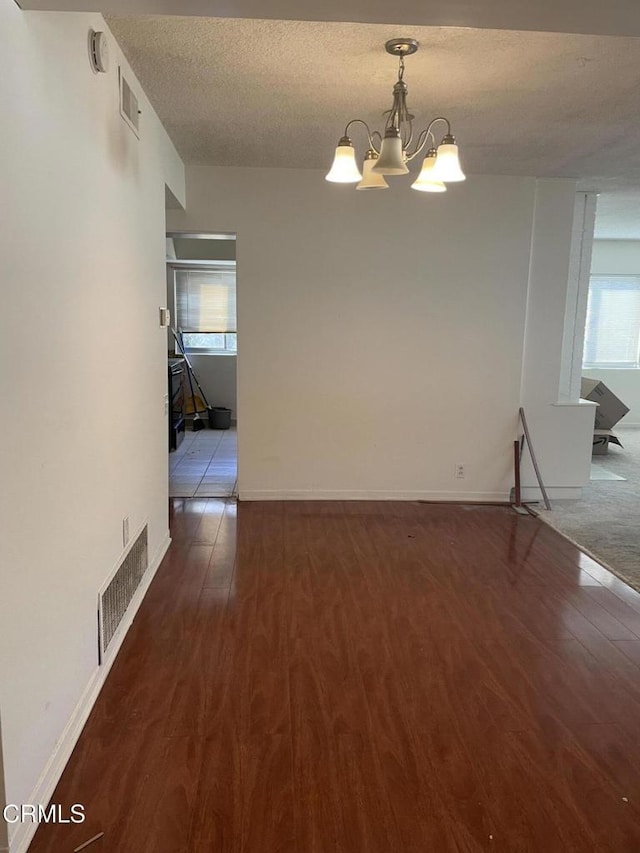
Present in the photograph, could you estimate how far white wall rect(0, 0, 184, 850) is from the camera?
1.50 metres

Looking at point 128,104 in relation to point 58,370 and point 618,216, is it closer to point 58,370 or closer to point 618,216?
point 58,370

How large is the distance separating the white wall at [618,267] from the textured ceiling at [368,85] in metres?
4.24

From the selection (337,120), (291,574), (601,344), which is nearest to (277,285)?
(337,120)

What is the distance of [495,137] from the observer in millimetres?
3621

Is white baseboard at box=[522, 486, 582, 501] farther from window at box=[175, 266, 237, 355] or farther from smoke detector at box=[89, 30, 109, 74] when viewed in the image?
window at box=[175, 266, 237, 355]

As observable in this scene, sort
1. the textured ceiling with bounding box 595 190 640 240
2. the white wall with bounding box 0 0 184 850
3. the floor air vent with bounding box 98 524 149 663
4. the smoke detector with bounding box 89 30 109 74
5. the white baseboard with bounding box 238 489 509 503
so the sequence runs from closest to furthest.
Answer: the white wall with bounding box 0 0 184 850, the smoke detector with bounding box 89 30 109 74, the floor air vent with bounding box 98 524 149 663, the white baseboard with bounding box 238 489 509 503, the textured ceiling with bounding box 595 190 640 240

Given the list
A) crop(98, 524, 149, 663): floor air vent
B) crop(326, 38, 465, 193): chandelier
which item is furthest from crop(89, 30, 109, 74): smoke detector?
crop(98, 524, 149, 663): floor air vent

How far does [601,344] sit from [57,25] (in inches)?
312

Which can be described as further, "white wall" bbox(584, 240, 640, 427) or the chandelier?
"white wall" bbox(584, 240, 640, 427)

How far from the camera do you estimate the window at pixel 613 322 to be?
26.6ft

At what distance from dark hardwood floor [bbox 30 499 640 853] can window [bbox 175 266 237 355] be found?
4975mm

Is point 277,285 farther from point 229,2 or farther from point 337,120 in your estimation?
point 229,2

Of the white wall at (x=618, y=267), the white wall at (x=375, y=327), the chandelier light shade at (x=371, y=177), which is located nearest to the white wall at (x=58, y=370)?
the chandelier light shade at (x=371, y=177)

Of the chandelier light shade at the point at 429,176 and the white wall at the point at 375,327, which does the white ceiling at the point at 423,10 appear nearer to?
the chandelier light shade at the point at 429,176
